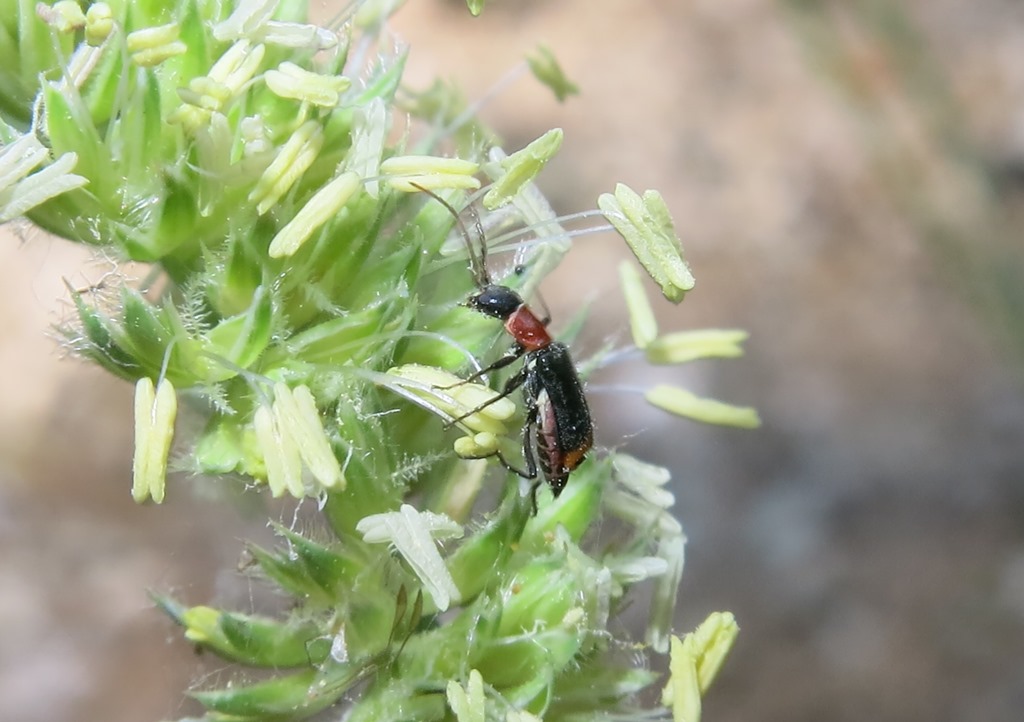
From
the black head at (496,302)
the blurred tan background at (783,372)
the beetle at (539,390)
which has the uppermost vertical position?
the black head at (496,302)

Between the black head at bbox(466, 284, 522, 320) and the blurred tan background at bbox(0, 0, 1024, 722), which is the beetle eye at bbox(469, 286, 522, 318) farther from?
the blurred tan background at bbox(0, 0, 1024, 722)

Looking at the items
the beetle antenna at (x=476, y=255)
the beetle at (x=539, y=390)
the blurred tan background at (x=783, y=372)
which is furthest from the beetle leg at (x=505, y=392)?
the blurred tan background at (x=783, y=372)

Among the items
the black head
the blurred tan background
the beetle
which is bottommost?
the blurred tan background

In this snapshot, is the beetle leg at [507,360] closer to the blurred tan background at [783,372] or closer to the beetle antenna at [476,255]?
the beetle antenna at [476,255]

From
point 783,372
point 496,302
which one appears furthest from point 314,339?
point 783,372

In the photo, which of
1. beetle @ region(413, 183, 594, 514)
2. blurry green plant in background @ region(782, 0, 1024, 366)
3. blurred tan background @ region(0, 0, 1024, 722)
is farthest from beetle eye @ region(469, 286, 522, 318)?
blurry green plant in background @ region(782, 0, 1024, 366)

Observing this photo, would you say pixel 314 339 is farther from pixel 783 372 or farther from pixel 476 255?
pixel 783 372

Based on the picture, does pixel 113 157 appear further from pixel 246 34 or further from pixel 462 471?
pixel 462 471
